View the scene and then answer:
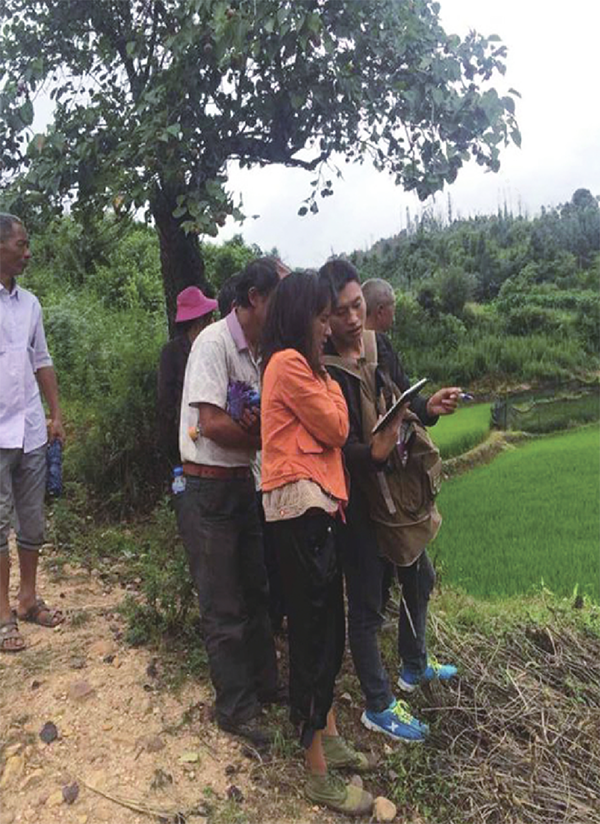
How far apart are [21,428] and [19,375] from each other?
0.22 m

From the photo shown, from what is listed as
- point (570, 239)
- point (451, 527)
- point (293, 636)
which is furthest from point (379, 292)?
point (570, 239)

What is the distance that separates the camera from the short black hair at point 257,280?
2.28 metres

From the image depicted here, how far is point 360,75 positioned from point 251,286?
5.77ft

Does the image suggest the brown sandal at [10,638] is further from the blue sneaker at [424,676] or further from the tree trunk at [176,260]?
the tree trunk at [176,260]

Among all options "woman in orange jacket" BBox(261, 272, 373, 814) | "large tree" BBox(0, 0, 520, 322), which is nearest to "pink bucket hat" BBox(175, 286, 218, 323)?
"large tree" BBox(0, 0, 520, 322)

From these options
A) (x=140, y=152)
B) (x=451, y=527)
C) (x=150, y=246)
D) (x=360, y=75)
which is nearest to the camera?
(x=140, y=152)

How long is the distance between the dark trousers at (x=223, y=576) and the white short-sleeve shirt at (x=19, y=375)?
86 centimetres

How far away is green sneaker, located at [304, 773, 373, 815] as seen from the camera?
6.83 feet

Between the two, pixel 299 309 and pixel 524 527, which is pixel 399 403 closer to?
pixel 299 309

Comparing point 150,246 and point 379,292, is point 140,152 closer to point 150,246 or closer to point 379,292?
point 379,292

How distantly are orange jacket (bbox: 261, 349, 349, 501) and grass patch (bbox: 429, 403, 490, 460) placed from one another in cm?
698

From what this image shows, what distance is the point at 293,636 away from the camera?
2066 mm

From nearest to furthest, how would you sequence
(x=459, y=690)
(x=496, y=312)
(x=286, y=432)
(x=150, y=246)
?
(x=286, y=432), (x=459, y=690), (x=150, y=246), (x=496, y=312)

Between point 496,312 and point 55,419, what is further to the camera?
point 496,312
